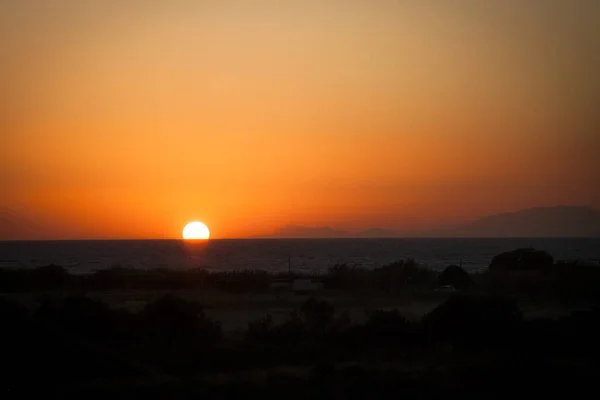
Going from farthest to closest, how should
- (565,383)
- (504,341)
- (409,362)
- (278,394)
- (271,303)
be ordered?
(271,303) < (504,341) < (409,362) < (565,383) < (278,394)

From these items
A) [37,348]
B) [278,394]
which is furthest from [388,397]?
[37,348]

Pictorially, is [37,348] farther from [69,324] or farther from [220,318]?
[220,318]

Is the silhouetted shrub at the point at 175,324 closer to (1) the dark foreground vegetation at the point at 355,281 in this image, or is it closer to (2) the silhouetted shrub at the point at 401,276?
(1) the dark foreground vegetation at the point at 355,281

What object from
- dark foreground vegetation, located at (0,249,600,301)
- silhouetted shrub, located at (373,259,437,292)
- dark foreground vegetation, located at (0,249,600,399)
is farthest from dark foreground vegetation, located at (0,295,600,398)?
silhouetted shrub, located at (373,259,437,292)

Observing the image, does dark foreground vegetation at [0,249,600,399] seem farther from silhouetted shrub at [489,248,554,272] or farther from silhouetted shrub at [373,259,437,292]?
silhouetted shrub at [489,248,554,272]

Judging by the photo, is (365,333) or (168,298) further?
(168,298)

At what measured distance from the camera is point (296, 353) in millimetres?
20641

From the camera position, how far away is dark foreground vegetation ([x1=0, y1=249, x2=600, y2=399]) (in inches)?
619

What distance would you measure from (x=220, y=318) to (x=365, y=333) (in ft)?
34.8

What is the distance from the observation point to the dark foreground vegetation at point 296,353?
15.7 m

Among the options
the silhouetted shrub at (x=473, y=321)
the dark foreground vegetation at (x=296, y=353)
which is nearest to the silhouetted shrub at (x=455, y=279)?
the dark foreground vegetation at (x=296, y=353)

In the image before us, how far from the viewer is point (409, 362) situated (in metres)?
19.4

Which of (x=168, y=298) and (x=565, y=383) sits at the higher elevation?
(x=168, y=298)

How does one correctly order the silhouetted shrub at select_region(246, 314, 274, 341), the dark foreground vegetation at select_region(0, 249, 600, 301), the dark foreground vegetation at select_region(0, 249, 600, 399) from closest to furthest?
the dark foreground vegetation at select_region(0, 249, 600, 399) < the silhouetted shrub at select_region(246, 314, 274, 341) < the dark foreground vegetation at select_region(0, 249, 600, 301)
